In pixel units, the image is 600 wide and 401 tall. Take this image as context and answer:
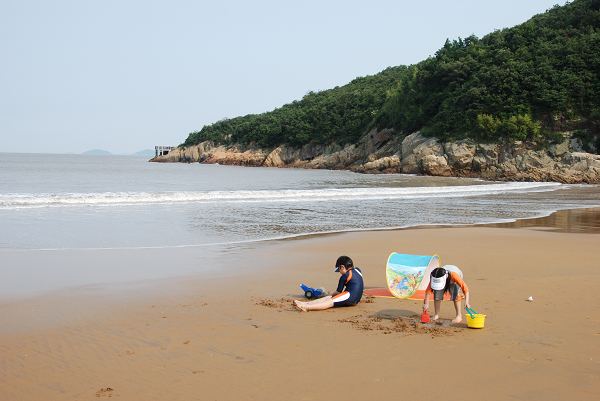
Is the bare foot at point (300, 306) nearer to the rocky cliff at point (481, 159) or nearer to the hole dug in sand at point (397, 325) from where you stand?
the hole dug in sand at point (397, 325)

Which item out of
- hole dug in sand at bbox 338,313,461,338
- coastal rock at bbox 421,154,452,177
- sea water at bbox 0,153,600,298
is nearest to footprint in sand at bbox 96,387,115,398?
hole dug in sand at bbox 338,313,461,338

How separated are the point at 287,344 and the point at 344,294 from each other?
192 centimetres

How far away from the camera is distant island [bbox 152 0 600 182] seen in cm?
5194

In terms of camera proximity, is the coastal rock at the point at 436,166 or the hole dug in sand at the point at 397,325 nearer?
the hole dug in sand at the point at 397,325

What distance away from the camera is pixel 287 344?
6.14m

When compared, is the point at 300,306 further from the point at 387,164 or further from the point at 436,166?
the point at 387,164

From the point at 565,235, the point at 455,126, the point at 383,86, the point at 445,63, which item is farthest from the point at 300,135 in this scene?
the point at 565,235

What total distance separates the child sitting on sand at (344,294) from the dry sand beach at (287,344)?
0.41 ft

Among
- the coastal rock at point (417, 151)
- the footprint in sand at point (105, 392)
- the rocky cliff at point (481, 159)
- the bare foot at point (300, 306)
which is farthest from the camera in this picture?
the coastal rock at point (417, 151)

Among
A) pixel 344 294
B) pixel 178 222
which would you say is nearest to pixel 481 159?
pixel 178 222

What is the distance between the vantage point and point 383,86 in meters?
101

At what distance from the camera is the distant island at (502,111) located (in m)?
51.9

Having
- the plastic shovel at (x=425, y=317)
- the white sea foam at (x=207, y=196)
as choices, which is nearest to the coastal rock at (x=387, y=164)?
the white sea foam at (x=207, y=196)

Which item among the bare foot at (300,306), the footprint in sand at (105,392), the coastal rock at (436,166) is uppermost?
the coastal rock at (436,166)
